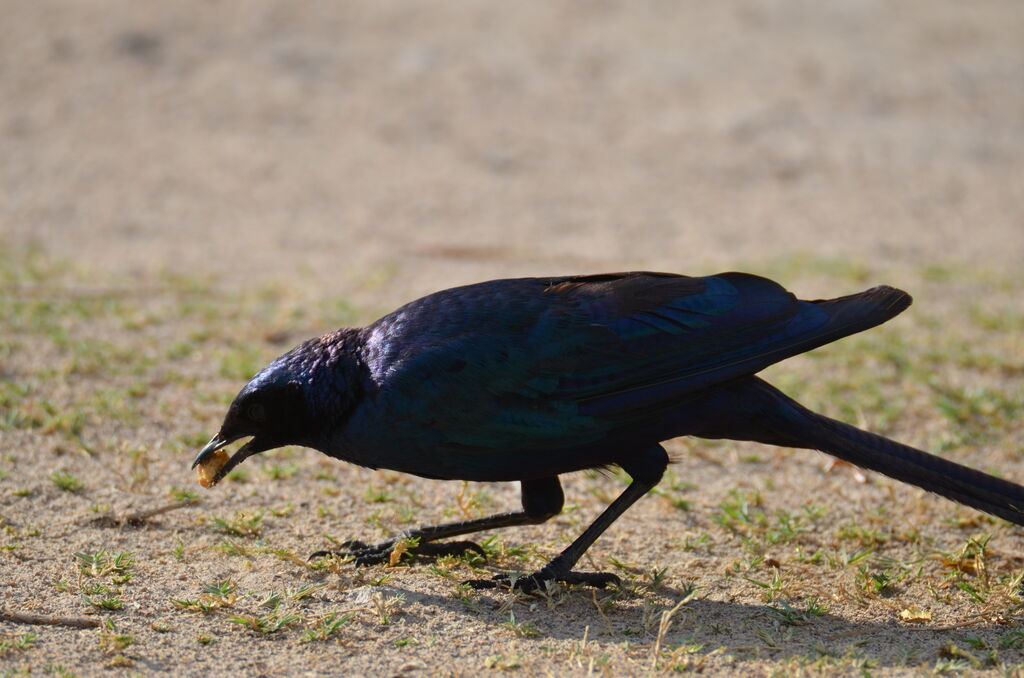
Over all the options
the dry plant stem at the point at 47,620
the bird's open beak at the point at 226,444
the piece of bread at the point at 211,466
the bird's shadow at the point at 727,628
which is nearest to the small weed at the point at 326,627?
the bird's shadow at the point at 727,628

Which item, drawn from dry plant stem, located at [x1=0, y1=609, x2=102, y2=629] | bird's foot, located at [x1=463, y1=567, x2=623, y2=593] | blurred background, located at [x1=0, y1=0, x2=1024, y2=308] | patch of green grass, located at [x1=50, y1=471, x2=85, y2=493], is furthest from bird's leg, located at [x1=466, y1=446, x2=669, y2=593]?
blurred background, located at [x1=0, y1=0, x2=1024, y2=308]

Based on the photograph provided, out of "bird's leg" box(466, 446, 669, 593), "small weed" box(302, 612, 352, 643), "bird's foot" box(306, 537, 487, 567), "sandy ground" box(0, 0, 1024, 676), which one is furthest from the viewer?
"bird's foot" box(306, 537, 487, 567)

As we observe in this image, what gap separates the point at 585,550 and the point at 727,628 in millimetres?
540

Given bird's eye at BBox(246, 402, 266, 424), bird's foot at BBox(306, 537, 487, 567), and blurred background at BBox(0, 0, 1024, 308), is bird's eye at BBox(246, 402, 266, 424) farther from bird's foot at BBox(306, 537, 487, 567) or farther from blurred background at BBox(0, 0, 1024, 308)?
blurred background at BBox(0, 0, 1024, 308)

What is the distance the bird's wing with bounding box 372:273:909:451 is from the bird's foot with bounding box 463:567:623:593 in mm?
458

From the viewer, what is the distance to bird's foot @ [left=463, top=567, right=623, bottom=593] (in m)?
3.80

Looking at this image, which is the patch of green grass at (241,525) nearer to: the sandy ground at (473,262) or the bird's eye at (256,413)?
the sandy ground at (473,262)

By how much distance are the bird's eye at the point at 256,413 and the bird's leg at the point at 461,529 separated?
0.49 meters

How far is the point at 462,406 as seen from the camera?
12.0 ft

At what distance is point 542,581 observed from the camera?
3.83 m

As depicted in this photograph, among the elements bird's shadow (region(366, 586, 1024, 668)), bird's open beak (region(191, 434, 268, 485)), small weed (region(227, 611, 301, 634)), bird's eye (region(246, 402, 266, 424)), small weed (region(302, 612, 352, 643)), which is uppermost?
bird's eye (region(246, 402, 266, 424))

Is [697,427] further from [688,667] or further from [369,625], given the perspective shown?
[369,625]

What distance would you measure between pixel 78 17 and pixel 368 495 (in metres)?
8.84

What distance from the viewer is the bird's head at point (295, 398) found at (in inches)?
150
